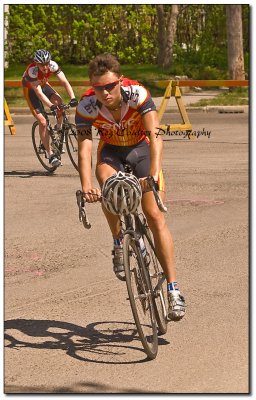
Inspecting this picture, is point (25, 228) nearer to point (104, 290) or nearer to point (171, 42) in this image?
point (104, 290)

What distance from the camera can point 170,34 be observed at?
33.9 m

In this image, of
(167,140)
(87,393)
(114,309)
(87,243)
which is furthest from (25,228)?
(167,140)

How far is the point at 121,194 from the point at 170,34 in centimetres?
2709

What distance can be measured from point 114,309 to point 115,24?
27.7m

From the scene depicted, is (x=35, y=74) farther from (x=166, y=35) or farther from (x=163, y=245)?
(x=166, y=35)

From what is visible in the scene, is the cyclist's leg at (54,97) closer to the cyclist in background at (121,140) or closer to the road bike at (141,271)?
the cyclist in background at (121,140)

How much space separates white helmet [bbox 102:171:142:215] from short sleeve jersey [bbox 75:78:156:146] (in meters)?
0.71

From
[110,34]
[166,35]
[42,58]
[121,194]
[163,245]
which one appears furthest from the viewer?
[110,34]

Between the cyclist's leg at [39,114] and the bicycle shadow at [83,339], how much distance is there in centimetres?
879

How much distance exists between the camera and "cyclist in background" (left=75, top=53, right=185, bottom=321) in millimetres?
7570

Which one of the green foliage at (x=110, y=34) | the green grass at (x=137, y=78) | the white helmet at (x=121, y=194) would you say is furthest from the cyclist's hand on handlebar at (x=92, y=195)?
the green foliage at (x=110, y=34)

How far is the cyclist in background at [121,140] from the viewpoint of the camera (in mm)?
7570

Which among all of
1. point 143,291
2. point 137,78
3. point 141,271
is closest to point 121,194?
point 141,271

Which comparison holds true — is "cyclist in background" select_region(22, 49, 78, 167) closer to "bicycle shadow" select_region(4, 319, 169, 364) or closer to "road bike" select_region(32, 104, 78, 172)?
"road bike" select_region(32, 104, 78, 172)
